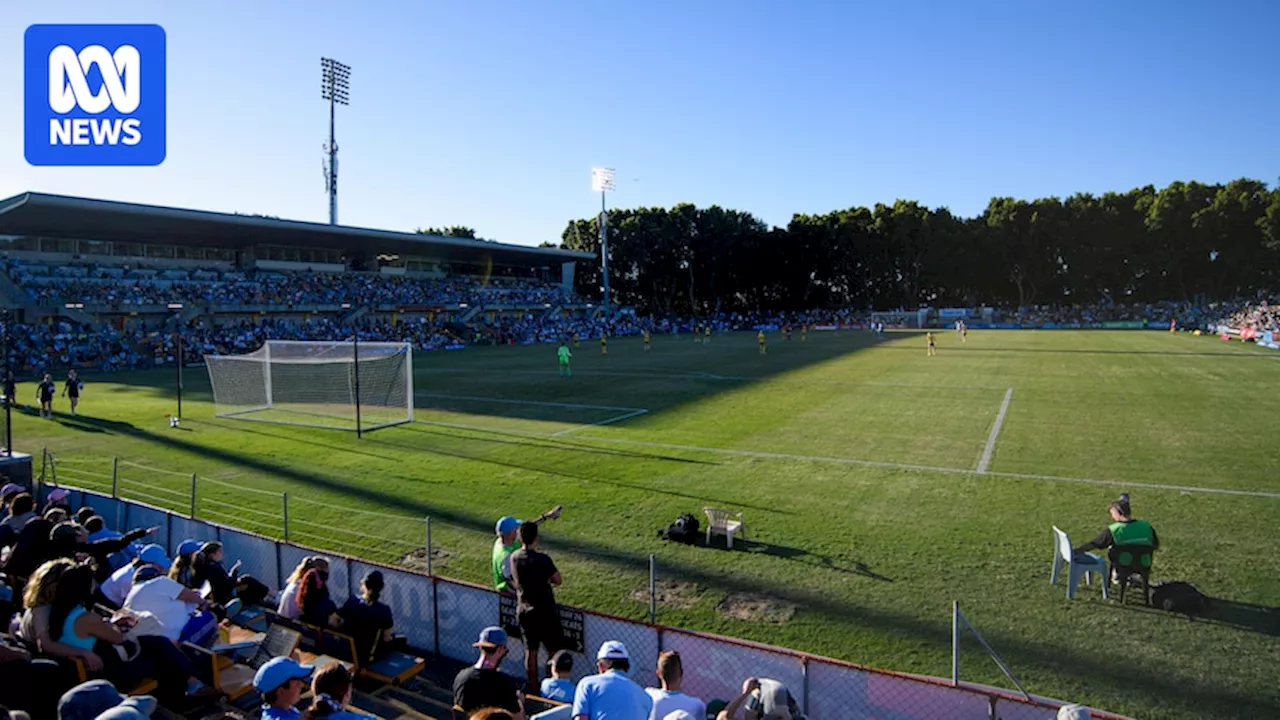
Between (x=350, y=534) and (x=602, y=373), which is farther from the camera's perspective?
(x=602, y=373)

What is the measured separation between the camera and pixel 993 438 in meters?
18.2

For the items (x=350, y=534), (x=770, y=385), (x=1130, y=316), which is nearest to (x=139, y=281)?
(x=770, y=385)

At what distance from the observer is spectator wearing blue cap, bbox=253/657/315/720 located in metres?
4.62

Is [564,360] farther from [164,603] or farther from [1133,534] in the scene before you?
[164,603]

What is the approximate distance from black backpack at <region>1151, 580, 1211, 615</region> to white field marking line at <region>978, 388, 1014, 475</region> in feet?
20.9

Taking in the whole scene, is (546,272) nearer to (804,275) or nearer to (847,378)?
(804,275)

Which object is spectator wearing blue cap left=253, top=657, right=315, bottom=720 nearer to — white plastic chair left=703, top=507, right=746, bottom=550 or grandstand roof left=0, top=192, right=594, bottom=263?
white plastic chair left=703, top=507, right=746, bottom=550

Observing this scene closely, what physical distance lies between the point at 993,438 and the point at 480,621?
14.7 metres

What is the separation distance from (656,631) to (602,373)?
93.3ft

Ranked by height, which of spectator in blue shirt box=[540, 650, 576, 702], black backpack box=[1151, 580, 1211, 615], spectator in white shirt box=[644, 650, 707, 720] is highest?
spectator in white shirt box=[644, 650, 707, 720]

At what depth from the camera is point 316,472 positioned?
51.7 ft

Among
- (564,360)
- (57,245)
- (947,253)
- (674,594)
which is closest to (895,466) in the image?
(674,594)

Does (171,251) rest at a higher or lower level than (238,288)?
higher

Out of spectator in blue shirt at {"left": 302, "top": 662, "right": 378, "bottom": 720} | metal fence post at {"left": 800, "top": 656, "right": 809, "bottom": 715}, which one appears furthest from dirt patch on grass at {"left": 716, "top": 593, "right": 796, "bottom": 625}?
spectator in blue shirt at {"left": 302, "top": 662, "right": 378, "bottom": 720}
